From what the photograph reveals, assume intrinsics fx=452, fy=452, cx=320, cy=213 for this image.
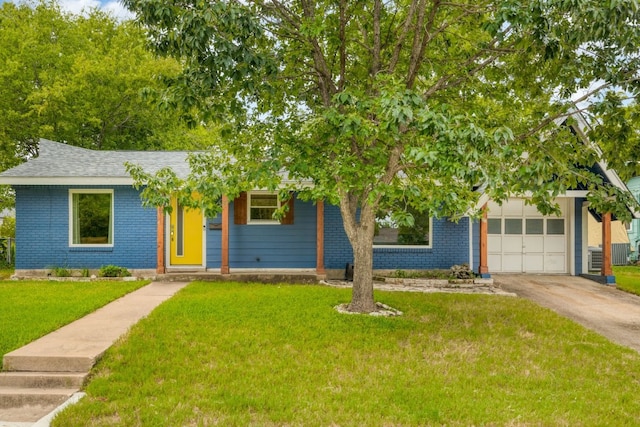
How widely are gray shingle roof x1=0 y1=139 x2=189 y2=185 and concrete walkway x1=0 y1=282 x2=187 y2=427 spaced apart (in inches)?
192

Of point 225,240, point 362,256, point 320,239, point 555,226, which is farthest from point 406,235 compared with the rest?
point 362,256

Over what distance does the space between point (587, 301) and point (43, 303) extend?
10564 mm

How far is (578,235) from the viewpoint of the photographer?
1291 centimetres

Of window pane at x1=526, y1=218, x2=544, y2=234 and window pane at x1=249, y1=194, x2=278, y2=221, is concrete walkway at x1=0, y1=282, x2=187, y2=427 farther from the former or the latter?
window pane at x1=526, y1=218, x2=544, y2=234

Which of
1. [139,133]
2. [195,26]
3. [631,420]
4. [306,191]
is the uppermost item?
[139,133]

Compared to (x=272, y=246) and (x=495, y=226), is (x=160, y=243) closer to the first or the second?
(x=272, y=246)

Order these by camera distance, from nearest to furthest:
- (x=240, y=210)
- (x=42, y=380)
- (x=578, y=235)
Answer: (x=42, y=380) < (x=240, y=210) < (x=578, y=235)

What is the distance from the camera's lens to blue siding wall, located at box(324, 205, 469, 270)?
12148 millimetres

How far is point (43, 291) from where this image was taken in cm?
921

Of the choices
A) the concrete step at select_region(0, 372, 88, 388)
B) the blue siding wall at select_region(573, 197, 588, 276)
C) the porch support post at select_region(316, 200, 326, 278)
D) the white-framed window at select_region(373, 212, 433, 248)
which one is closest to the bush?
the porch support post at select_region(316, 200, 326, 278)

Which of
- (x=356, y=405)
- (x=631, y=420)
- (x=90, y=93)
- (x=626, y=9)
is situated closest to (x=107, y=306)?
(x=356, y=405)

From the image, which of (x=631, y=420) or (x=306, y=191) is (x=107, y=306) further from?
(x=631, y=420)

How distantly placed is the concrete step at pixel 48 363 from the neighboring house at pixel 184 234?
639 centimetres

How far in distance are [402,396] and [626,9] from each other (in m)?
4.49
